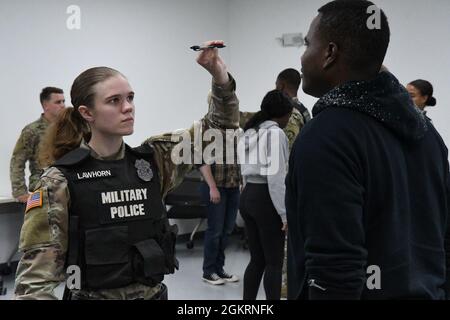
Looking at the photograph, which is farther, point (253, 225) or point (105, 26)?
point (105, 26)

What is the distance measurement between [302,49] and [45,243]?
455cm

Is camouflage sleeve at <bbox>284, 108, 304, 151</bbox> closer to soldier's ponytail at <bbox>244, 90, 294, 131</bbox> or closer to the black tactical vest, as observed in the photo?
soldier's ponytail at <bbox>244, 90, 294, 131</bbox>

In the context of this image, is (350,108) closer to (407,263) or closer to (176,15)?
(407,263)

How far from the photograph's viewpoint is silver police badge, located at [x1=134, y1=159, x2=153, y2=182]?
1430 millimetres

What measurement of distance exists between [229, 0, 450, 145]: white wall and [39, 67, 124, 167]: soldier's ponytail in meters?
4.03

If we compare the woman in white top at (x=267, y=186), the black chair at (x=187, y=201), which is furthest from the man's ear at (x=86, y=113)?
the black chair at (x=187, y=201)

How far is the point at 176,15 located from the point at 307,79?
4240 millimetres

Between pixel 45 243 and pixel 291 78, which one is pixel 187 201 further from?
pixel 45 243

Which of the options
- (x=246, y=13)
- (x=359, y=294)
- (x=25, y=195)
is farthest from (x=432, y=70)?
(x=359, y=294)

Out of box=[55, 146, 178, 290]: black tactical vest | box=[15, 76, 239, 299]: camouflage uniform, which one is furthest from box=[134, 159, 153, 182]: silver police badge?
box=[15, 76, 239, 299]: camouflage uniform

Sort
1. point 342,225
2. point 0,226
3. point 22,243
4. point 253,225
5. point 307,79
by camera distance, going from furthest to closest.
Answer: point 0,226
point 253,225
point 22,243
point 307,79
point 342,225

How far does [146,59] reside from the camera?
484cm

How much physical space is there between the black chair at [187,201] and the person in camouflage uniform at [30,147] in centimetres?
142

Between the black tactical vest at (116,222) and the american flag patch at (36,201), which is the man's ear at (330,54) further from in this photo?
the american flag patch at (36,201)
